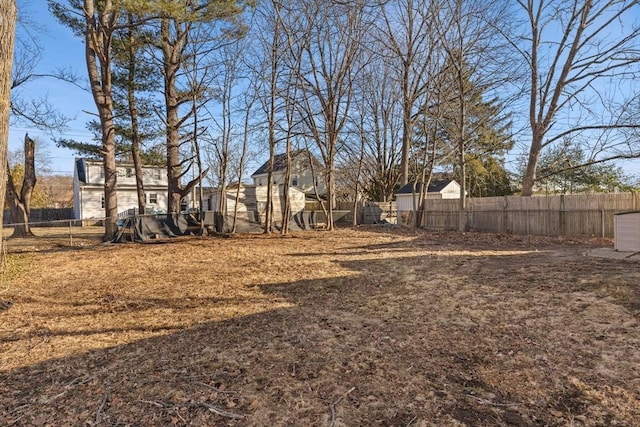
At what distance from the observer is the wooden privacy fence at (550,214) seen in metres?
11.8

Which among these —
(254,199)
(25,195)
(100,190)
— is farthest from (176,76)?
(100,190)

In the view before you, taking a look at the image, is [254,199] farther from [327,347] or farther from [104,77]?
[327,347]

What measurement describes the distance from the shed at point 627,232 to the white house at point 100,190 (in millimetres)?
27951

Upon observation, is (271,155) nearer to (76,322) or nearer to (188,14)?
(188,14)

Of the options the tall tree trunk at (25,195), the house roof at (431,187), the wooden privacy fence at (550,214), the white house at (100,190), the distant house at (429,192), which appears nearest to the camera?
the wooden privacy fence at (550,214)

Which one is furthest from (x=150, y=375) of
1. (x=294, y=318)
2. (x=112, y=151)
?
(x=112, y=151)

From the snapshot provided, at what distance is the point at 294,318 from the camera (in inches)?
168

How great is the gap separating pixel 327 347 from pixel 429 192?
22.2 metres

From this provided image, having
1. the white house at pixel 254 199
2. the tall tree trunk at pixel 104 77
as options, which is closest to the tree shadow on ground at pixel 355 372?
the tall tree trunk at pixel 104 77

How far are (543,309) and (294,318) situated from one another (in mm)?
2878

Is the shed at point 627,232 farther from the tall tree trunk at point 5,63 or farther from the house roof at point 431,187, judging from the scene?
the house roof at point 431,187

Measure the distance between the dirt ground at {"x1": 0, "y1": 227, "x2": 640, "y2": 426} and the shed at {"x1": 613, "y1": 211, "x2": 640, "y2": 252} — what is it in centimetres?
107

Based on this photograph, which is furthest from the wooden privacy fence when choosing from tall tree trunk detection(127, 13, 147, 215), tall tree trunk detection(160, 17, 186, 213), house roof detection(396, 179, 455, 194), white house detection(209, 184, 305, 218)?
tall tree trunk detection(127, 13, 147, 215)

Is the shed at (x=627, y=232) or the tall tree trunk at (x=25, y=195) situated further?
the tall tree trunk at (x=25, y=195)
